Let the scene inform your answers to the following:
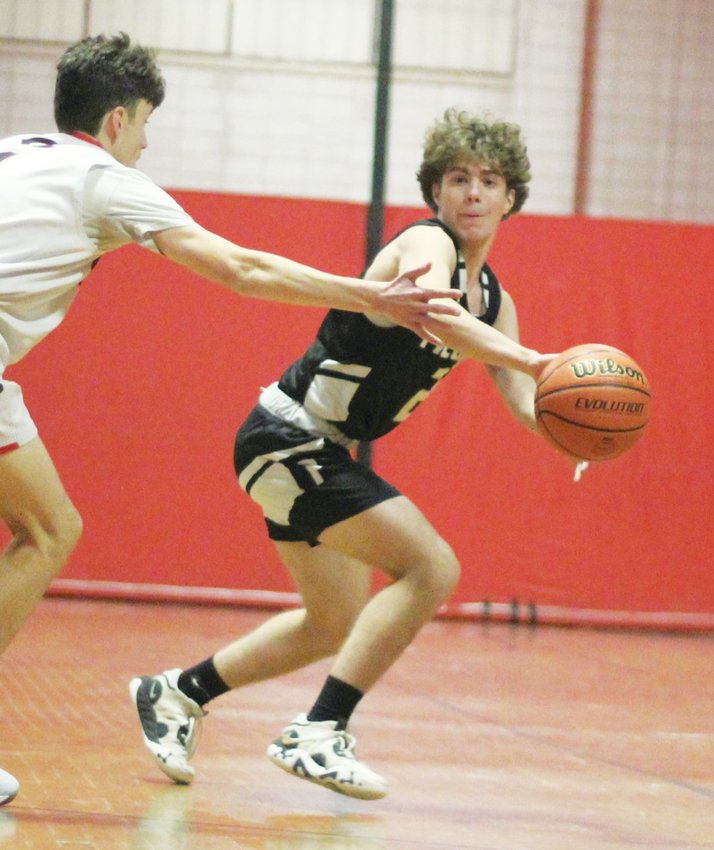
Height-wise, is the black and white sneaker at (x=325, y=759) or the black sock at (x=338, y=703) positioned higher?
the black sock at (x=338, y=703)

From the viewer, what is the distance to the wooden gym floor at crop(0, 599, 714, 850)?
3.21m

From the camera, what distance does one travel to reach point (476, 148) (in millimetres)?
3781

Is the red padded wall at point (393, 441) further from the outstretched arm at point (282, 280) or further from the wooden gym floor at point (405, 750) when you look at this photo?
the outstretched arm at point (282, 280)

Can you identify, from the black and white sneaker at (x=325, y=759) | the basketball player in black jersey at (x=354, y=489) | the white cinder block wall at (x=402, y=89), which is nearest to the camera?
the black and white sneaker at (x=325, y=759)

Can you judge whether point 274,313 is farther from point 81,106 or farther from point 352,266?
point 81,106

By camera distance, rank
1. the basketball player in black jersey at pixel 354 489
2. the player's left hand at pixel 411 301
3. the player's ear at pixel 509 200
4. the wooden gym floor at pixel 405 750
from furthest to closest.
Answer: the player's ear at pixel 509 200 < the basketball player in black jersey at pixel 354 489 < the wooden gym floor at pixel 405 750 < the player's left hand at pixel 411 301

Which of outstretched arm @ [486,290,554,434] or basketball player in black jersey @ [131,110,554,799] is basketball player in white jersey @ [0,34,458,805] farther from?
outstretched arm @ [486,290,554,434]

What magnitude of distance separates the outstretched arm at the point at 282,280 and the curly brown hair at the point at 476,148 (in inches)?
32.1

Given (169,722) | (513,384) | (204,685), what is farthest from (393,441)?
(169,722)

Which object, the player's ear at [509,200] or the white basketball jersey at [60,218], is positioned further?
the player's ear at [509,200]

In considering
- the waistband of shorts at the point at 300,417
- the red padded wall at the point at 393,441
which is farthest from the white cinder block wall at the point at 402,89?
the waistband of shorts at the point at 300,417

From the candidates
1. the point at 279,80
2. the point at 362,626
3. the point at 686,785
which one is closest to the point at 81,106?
the point at 362,626

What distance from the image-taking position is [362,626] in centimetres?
347

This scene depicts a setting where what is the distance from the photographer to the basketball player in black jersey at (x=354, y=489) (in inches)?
136
